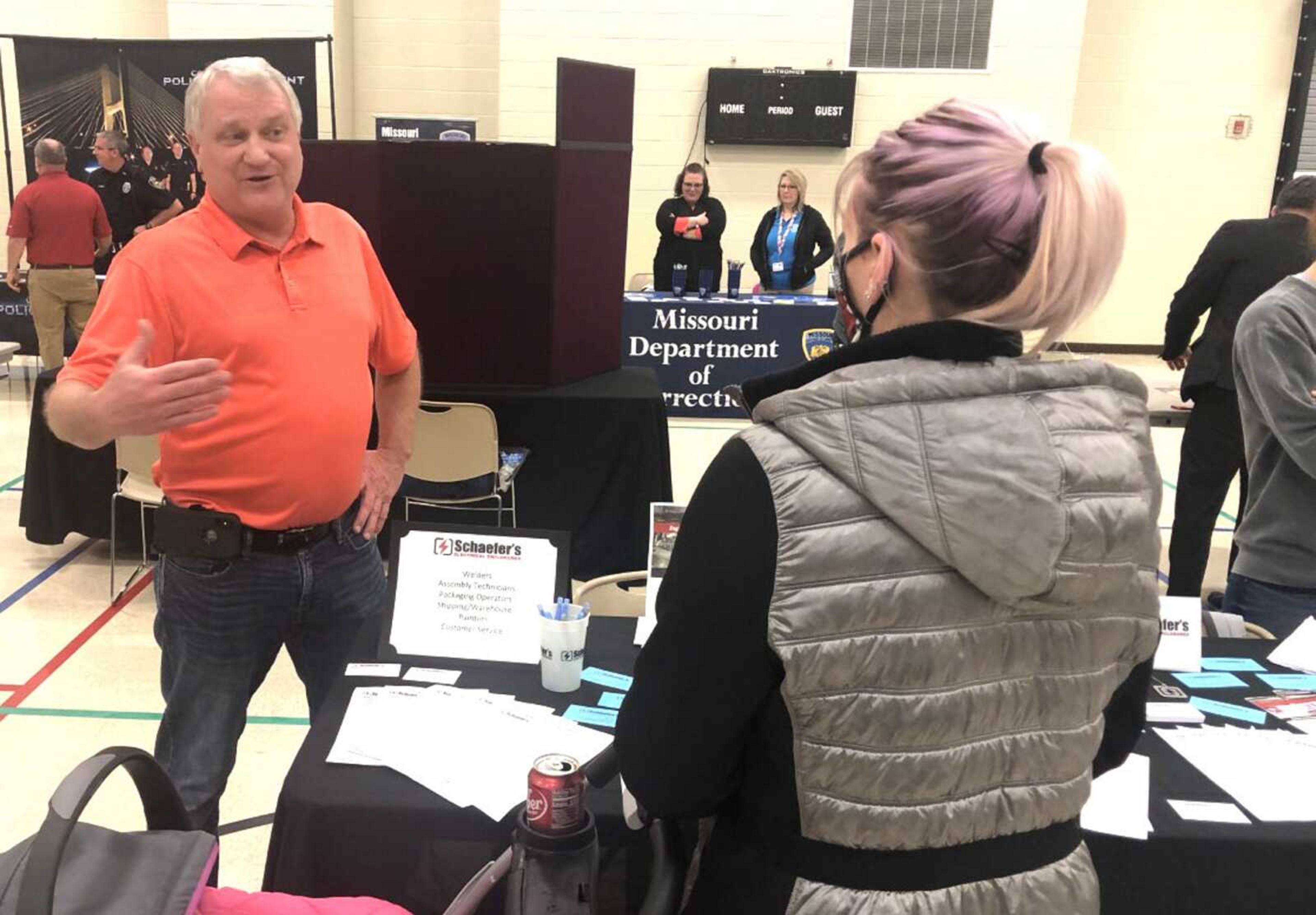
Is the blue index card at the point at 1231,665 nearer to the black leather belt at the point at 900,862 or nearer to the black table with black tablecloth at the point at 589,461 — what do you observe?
the black leather belt at the point at 900,862

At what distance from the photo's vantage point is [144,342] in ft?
4.69

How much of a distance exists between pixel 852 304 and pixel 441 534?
3.03 feet

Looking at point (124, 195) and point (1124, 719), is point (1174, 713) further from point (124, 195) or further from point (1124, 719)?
point (124, 195)

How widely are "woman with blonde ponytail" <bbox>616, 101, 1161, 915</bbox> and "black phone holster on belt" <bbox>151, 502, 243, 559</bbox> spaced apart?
0.97 metres

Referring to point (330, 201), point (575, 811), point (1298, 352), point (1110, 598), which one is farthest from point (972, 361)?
point (330, 201)

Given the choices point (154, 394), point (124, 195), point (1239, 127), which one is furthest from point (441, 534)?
point (1239, 127)

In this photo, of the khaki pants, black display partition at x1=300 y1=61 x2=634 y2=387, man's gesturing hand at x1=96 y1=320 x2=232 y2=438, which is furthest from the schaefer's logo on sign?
the khaki pants

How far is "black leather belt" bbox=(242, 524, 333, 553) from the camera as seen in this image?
170 cm

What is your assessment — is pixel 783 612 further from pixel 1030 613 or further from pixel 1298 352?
pixel 1298 352

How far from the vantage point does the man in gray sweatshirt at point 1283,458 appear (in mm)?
2135

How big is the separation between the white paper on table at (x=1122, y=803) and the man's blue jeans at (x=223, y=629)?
1.12 meters

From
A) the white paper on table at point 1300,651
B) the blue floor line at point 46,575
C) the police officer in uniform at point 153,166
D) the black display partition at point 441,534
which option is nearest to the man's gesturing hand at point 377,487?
the black display partition at point 441,534

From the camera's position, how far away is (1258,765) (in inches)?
56.0

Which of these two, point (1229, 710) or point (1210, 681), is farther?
point (1210, 681)
